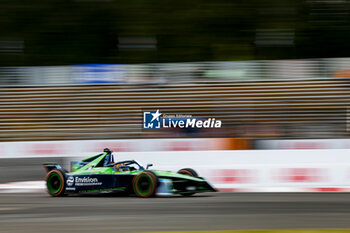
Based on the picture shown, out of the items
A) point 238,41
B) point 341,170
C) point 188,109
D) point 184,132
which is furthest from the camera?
point 238,41

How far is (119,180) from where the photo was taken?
34.9 ft

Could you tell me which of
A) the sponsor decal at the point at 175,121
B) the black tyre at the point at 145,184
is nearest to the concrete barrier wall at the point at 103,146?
the sponsor decal at the point at 175,121

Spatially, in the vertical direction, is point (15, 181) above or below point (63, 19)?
below

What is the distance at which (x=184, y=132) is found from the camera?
19.1 metres

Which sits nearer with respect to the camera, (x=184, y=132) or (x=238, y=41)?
(x=184, y=132)

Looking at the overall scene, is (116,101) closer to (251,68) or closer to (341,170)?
(251,68)

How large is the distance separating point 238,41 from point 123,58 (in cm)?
551

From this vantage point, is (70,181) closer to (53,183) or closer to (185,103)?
(53,183)

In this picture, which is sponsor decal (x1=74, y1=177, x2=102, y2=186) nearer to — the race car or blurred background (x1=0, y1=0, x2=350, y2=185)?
the race car

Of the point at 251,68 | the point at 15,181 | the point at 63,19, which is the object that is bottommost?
the point at 15,181

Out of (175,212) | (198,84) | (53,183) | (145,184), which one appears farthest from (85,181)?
(198,84)

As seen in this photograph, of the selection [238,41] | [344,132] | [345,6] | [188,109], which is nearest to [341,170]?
[344,132]

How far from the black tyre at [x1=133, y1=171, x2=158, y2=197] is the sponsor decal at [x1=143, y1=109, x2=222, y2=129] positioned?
30.2ft

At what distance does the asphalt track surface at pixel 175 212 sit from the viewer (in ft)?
23.0
